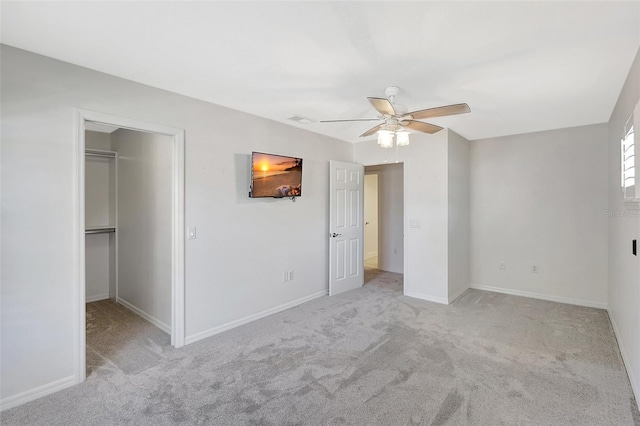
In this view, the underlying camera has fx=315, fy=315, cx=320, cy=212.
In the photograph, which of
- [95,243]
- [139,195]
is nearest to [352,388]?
[139,195]

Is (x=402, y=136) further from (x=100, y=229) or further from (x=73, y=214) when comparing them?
(x=100, y=229)

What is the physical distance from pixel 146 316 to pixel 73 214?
1.89 m

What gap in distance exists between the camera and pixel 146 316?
3859 mm

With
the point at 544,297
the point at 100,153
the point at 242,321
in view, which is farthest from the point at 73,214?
the point at 544,297

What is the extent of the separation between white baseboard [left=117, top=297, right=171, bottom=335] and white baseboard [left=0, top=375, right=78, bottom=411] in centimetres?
105

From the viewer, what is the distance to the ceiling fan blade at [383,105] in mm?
2261

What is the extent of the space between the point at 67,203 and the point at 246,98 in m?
1.78

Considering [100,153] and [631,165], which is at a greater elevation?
[100,153]

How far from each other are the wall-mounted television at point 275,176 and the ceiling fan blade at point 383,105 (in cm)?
169

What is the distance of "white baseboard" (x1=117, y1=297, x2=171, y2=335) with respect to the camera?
3.52 meters

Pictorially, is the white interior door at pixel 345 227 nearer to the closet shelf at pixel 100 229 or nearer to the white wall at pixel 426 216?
the white wall at pixel 426 216

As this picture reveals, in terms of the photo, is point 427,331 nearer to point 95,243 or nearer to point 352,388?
point 352,388

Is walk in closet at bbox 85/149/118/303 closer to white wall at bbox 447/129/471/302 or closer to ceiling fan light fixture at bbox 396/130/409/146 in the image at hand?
ceiling fan light fixture at bbox 396/130/409/146

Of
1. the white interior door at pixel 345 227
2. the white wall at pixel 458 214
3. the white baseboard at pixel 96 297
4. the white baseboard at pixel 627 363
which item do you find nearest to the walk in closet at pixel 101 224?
the white baseboard at pixel 96 297
